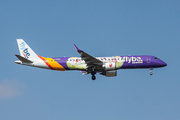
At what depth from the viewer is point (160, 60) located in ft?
171

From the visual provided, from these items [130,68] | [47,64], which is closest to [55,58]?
[47,64]

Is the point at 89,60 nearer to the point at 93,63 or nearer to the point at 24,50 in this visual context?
the point at 93,63

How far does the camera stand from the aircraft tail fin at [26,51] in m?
54.9

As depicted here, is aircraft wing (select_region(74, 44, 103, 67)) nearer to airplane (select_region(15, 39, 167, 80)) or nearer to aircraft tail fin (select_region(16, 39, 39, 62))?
airplane (select_region(15, 39, 167, 80))

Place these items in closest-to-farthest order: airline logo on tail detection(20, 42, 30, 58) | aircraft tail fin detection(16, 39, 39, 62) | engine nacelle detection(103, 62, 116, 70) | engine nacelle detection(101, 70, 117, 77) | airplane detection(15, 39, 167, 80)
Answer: engine nacelle detection(103, 62, 116, 70), airplane detection(15, 39, 167, 80), engine nacelle detection(101, 70, 117, 77), aircraft tail fin detection(16, 39, 39, 62), airline logo on tail detection(20, 42, 30, 58)

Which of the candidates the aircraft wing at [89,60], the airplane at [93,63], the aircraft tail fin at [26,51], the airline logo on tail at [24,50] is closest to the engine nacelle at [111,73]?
the airplane at [93,63]

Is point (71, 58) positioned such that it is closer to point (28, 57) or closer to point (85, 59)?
point (85, 59)

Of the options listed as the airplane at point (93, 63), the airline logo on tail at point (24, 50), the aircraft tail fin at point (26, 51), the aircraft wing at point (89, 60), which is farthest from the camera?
the airline logo on tail at point (24, 50)

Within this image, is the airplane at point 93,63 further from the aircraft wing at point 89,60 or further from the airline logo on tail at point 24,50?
the airline logo on tail at point 24,50

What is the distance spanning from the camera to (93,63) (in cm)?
5122

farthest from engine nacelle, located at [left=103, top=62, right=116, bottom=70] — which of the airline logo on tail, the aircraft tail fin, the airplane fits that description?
the airline logo on tail

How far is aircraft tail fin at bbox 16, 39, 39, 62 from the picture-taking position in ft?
180

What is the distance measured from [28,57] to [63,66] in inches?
282

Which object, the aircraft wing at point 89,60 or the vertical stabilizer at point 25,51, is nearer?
the aircraft wing at point 89,60
